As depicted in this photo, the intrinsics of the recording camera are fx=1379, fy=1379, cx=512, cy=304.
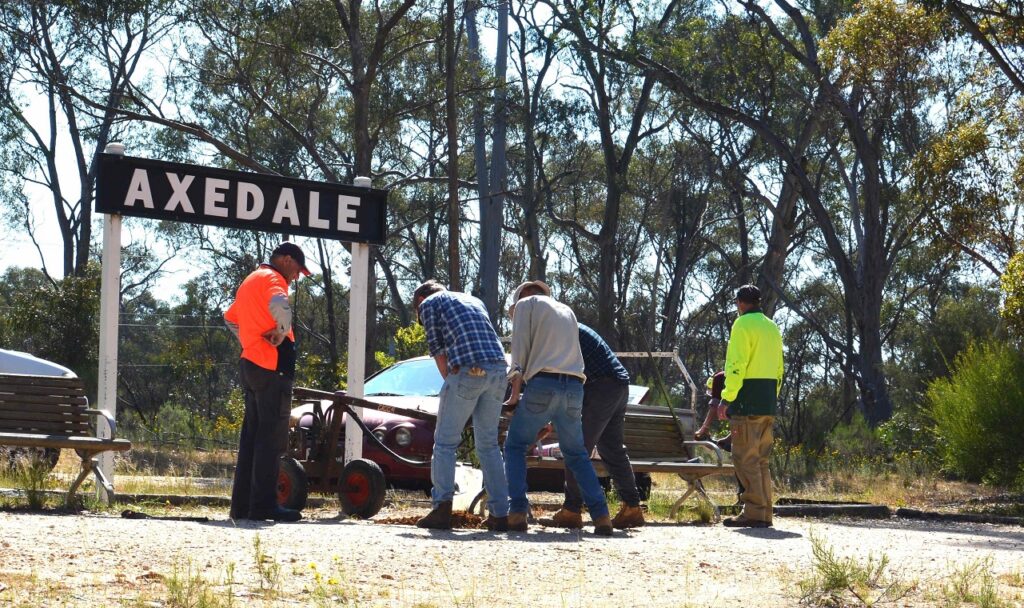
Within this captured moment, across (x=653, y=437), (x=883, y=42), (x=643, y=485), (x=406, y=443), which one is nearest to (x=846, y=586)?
(x=653, y=437)

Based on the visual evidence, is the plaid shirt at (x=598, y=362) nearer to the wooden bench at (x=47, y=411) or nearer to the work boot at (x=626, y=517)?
the work boot at (x=626, y=517)

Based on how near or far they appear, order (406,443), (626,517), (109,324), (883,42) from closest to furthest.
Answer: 1. (626,517)
2. (109,324)
3. (406,443)
4. (883,42)

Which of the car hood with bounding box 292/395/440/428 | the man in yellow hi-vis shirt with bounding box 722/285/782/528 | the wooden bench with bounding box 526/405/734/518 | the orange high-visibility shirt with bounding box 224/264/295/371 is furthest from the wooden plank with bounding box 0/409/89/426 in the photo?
the man in yellow hi-vis shirt with bounding box 722/285/782/528

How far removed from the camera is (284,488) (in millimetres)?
9641

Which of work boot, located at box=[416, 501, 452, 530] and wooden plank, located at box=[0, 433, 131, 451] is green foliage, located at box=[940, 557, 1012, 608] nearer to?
work boot, located at box=[416, 501, 452, 530]

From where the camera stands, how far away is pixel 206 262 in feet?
136

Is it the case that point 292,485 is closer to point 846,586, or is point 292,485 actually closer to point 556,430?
point 556,430

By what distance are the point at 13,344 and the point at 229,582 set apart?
3045cm

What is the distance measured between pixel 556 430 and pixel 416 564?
2.26 m

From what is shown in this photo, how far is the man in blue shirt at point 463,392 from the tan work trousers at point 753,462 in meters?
2.09

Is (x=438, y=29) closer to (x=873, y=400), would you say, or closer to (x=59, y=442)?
(x=873, y=400)

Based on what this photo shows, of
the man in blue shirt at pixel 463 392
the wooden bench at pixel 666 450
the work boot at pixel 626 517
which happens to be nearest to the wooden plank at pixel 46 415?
the man in blue shirt at pixel 463 392

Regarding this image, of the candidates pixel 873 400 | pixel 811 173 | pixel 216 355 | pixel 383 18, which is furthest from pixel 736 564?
pixel 216 355

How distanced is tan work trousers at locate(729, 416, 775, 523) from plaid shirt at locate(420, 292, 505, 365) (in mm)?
2244
